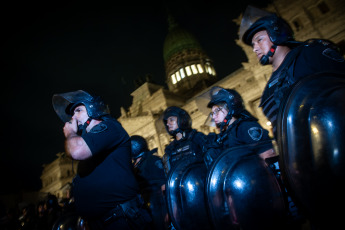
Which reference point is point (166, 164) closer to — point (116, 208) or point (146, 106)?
point (116, 208)

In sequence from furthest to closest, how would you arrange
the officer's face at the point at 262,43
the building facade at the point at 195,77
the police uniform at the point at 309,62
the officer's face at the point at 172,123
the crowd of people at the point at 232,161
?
the building facade at the point at 195,77, the officer's face at the point at 172,123, the officer's face at the point at 262,43, the crowd of people at the point at 232,161, the police uniform at the point at 309,62

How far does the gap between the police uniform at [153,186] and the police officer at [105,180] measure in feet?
2.79

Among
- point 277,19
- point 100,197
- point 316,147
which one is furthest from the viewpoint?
point 277,19

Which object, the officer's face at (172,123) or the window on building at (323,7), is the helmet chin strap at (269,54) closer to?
the officer's face at (172,123)

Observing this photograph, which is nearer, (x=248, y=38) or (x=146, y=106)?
(x=248, y=38)

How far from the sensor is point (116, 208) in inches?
84.7

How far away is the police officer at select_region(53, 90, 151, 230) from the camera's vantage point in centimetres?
205

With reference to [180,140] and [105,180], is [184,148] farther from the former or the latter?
[105,180]

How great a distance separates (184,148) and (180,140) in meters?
0.42

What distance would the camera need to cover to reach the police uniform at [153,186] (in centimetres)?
362

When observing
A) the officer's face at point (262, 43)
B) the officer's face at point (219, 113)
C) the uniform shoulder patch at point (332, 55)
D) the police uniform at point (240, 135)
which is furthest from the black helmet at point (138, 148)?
the uniform shoulder patch at point (332, 55)

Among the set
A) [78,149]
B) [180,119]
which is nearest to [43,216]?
[180,119]

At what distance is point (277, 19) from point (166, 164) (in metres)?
4.22

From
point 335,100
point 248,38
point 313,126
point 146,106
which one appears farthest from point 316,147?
point 146,106
